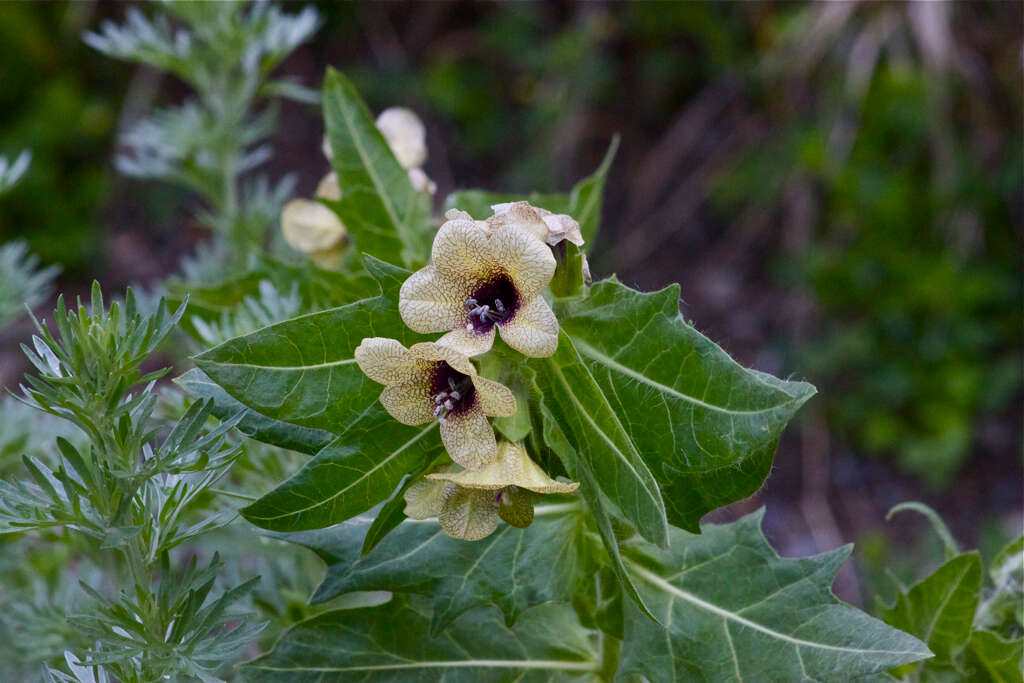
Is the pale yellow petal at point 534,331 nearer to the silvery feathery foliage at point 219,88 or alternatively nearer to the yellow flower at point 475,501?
the yellow flower at point 475,501

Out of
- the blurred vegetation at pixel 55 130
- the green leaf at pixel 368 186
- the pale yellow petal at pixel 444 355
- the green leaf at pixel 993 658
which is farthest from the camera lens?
the blurred vegetation at pixel 55 130

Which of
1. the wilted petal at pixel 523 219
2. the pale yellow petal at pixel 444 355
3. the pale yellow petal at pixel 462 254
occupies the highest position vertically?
the wilted petal at pixel 523 219

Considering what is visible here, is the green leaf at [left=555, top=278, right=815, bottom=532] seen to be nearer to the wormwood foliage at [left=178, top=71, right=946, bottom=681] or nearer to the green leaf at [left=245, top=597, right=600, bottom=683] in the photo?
the wormwood foliage at [left=178, top=71, right=946, bottom=681]

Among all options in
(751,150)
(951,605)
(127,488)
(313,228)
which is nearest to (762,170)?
(751,150)

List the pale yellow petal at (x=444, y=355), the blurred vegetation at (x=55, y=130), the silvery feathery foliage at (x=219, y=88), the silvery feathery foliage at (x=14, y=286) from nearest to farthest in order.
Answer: the pale yellow petal at (x=444, y=355) → the silvery feathery foliage at (x=14, y=286) → the silvery feathery foliage at (x=219, y=88) → the blurred vegetation at (x=55, y=130)

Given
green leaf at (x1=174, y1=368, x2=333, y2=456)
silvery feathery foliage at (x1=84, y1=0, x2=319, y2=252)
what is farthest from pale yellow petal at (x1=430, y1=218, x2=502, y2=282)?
silvery feathery foliage at (x1=84, y1=0, x2=319, y2=252)

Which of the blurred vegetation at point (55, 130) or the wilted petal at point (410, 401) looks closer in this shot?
→ the wilted petal at point (410, 401)

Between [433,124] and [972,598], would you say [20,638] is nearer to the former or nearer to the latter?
[972,598]

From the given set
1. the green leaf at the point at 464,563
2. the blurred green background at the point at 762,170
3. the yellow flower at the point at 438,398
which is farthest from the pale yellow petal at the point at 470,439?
the blurred green background at the point at 762,170
